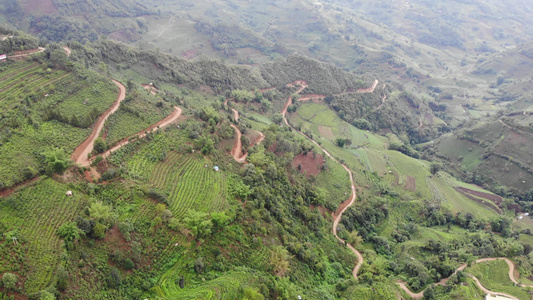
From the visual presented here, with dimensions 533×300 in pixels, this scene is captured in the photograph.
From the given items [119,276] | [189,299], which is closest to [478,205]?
[189,299]

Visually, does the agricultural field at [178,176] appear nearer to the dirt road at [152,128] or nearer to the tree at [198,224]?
the dirt road at [152,128]

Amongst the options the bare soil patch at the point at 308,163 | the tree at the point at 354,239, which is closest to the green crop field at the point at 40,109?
the bare soil patch at the point at 308,163

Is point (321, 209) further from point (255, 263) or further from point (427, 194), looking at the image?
point (427, 194)

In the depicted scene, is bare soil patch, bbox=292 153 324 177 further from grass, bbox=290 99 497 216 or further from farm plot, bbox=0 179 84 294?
farm plot, bbox=0 179 84 294

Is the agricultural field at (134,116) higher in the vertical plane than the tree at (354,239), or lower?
higher

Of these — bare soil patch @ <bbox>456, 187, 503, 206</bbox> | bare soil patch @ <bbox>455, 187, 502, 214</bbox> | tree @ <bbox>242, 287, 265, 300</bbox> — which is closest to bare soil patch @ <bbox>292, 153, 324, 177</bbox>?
tree @ <bbox>242, 287, 265, 300</bbox>

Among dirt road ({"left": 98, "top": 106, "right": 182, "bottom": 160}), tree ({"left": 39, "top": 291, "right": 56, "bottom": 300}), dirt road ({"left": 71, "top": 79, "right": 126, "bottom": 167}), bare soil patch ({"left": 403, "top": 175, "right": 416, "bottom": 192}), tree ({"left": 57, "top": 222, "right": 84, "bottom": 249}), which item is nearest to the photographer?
tree ({"left": 39, "top": 291, "right": 56, "bottom": 300})

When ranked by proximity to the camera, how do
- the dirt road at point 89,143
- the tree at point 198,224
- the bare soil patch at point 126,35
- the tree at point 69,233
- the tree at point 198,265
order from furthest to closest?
the bare soil patch at point 126,35 < the dirt road at point 89,143 < the tree at point 198,224 < the tree at point 198,265 < the tree at point 69,233
